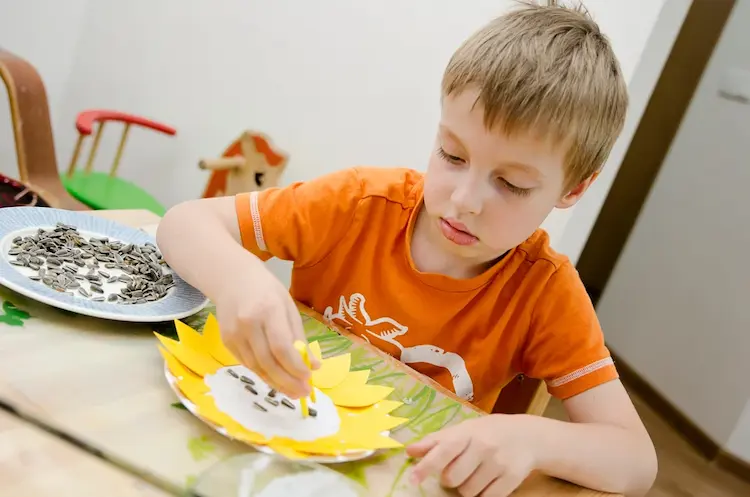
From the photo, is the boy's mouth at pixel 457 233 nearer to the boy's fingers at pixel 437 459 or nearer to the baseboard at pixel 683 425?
the boy's fingers at pixel 437 459

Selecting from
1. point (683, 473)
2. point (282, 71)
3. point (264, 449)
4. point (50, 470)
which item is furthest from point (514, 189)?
point (683, 473)

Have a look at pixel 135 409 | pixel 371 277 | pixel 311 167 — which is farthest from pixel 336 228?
pixel 311 167

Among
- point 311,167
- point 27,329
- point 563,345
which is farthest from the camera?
point 311,167

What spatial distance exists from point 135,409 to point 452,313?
0.45 metres

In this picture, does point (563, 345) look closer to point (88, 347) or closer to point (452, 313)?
point (452, 313)

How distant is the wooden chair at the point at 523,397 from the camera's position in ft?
2.72

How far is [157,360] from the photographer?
0.52 metres

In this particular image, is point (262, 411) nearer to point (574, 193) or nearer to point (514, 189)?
point (514, 189)

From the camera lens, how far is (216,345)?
0.55 metres

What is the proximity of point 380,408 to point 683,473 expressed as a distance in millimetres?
1766

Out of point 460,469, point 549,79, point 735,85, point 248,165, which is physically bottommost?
point 248,165

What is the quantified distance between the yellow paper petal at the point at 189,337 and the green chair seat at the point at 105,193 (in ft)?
3.42

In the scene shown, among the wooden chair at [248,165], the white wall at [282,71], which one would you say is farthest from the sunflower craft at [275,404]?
the wooden chair at [248,165]

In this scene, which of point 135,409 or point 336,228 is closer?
point 135,409
